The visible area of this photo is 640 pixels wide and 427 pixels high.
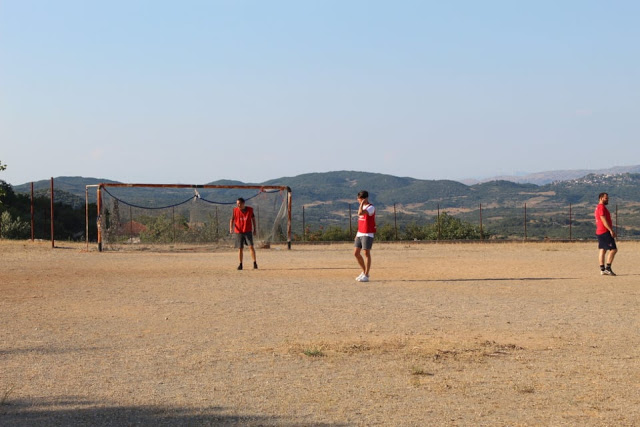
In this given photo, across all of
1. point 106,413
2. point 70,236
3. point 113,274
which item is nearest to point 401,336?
point 106,413

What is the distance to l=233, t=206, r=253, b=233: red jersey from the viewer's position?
1905cm

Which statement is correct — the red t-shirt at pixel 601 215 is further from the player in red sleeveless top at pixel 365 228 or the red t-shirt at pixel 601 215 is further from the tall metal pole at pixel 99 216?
the tall metal pole at pixel 99 216

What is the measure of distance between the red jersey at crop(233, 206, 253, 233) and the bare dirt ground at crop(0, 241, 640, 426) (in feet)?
4.25

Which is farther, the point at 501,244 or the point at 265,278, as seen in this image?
the point at 501,244

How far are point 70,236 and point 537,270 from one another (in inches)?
1061

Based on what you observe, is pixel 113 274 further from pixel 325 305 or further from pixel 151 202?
pixel 151 202

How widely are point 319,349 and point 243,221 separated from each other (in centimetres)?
1022

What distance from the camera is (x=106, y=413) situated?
6535mm

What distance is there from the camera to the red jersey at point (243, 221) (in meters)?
19.0

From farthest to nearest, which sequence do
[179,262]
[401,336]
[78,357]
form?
1. [179,262]
2. [401,336]
3. [78,357]

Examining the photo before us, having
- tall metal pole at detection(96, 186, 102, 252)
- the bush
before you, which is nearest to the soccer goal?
tall metal pole at detection(96, 186, 102, 252)

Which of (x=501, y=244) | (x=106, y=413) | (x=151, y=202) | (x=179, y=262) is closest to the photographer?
(x=106, y=413)

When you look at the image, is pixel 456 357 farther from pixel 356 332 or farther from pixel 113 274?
pixel 113 274

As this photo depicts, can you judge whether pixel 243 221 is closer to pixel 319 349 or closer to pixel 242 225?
pixel 242 225
